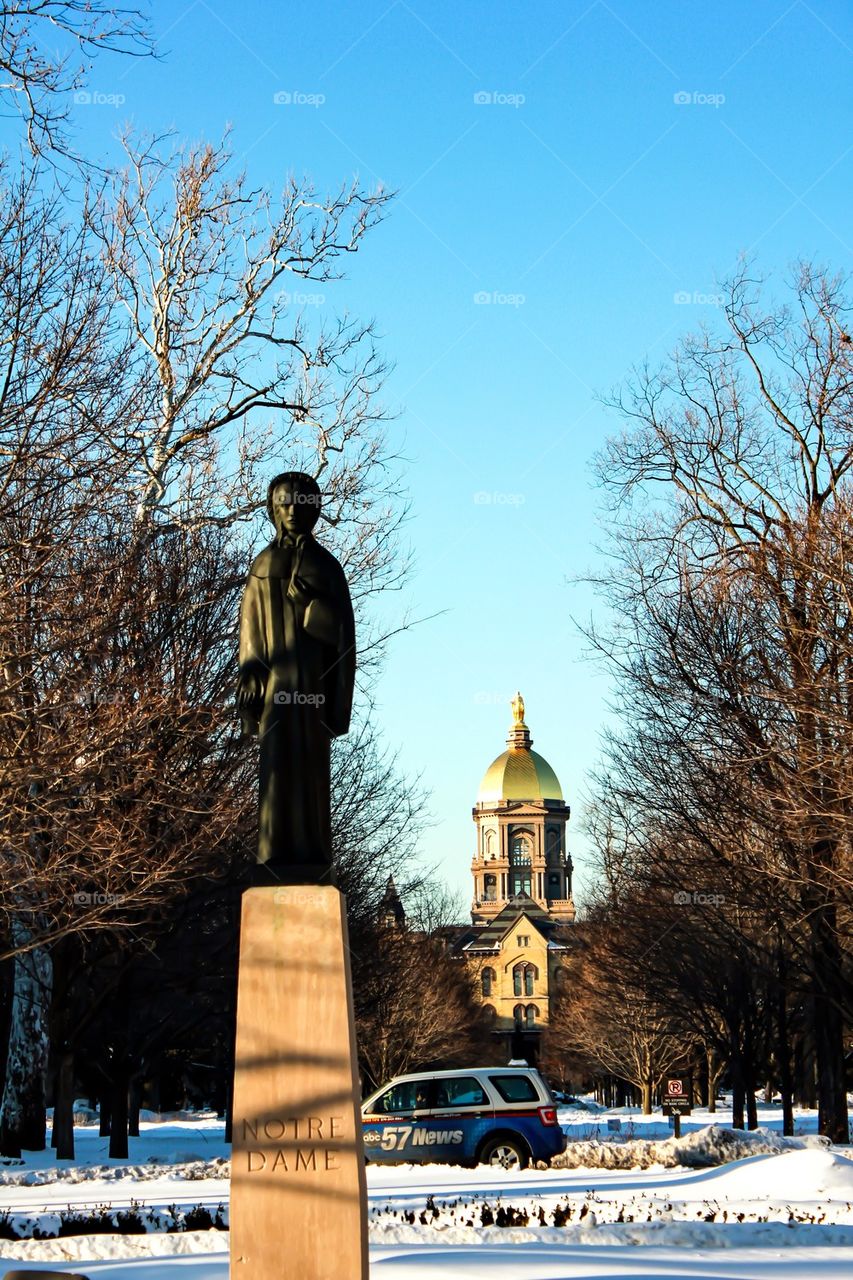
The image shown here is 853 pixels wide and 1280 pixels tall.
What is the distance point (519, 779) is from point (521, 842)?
648cm

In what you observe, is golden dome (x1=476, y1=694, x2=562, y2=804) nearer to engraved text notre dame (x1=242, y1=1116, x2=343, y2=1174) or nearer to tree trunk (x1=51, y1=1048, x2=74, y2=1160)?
tree trunk (x1=51, y1=1048, x2=74, y2=1160)

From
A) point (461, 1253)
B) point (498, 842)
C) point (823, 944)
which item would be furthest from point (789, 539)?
point (498, 842)

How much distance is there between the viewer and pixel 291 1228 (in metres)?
9.48

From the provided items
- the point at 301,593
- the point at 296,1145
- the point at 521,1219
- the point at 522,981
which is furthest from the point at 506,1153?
the point at 522,981

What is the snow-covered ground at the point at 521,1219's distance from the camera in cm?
1080

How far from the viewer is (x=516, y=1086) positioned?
21.5 m

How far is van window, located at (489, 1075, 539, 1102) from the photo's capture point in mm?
21480

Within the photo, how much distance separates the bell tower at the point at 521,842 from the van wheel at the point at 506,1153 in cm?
13359

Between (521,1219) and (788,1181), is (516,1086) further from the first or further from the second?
(521,1219)

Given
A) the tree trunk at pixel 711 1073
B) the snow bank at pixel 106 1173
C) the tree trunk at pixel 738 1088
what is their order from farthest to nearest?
the tree trunk at pixel 711 1073 → the tree trunk at pixel 738 1088 → the snow bank at pixel 106 1173

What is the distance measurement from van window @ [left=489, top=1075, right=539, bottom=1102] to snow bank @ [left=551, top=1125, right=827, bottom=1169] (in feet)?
6.89

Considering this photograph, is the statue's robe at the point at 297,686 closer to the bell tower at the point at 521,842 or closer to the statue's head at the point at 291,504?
the statue's head at the point at 291,504

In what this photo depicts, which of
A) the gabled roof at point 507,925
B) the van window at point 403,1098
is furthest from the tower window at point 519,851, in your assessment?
the van window at point 403,1098

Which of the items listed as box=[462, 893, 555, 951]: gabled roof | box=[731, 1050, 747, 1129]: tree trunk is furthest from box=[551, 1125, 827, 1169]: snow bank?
box=[462, 893, 555, 951]: gabled roof
